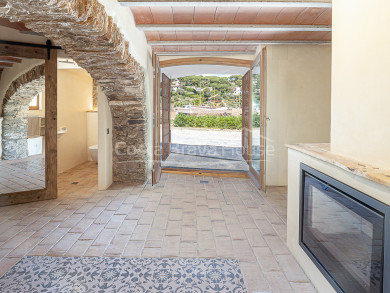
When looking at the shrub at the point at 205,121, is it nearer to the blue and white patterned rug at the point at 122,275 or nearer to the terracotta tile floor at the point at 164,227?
the terracotta tile floor at the point at 164,227

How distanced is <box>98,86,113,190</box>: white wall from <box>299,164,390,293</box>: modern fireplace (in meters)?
3.19

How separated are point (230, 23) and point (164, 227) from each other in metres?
2.59

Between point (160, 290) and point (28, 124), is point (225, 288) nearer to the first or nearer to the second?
point (160, 290)

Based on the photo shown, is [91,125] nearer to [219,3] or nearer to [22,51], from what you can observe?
[22,51]

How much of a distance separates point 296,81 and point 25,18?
3.90m

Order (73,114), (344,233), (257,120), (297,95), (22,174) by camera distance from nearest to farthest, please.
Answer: (344,233), (22,174), (297,95), (257,120), (73,114)

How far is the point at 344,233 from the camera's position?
160 cm

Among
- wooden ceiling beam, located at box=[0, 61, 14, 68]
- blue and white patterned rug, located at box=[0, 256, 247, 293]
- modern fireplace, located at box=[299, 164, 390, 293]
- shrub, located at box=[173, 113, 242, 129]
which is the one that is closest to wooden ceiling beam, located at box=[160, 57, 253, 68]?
wooden ceiling beam, located at box=[0, 61, 14, 68]

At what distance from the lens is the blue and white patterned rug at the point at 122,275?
6.42ft

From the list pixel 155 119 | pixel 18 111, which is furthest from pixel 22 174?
pixel 155 119

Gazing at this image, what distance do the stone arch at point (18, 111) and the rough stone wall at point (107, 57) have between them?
1038 millimetres

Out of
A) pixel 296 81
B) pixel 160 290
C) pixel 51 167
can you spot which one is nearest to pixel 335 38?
pixel 160 290

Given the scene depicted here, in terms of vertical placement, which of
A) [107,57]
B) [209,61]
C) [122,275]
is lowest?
[122,275]

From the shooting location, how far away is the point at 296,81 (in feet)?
15.2
